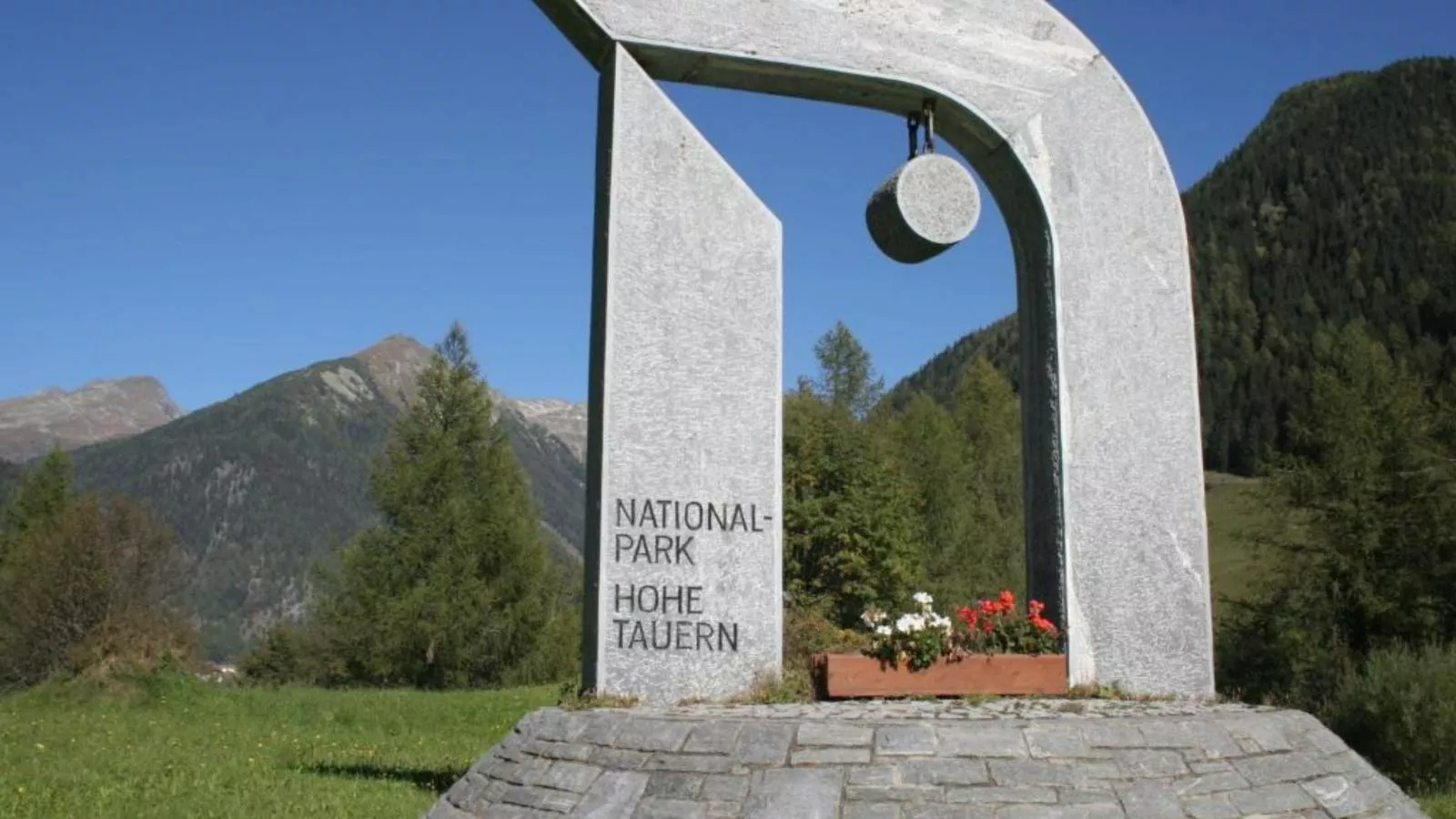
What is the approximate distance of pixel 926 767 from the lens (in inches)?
202

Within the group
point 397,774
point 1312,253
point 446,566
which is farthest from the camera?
point 1312,253

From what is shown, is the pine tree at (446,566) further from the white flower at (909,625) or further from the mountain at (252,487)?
the mountain at (252,487)

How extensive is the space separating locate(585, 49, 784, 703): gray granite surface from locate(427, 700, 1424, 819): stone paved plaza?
646mm

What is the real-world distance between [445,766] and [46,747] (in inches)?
152

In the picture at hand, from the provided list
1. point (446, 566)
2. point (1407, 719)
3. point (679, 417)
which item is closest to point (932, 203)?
point (679, 417)

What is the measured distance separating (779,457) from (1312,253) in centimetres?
7870

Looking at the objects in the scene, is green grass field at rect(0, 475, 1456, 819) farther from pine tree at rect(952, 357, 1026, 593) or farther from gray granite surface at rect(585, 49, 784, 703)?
pine tree at rect(952, 357, 1026, 593)

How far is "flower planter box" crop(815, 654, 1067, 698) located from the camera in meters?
6.55

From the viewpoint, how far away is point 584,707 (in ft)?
20.8

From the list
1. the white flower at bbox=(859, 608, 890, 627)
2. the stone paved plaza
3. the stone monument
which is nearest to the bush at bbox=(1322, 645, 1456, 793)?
the stone monument

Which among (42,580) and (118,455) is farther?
(118,455)

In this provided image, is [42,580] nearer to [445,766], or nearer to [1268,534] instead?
[445,766]

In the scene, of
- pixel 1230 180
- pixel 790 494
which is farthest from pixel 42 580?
pixel 1230 180

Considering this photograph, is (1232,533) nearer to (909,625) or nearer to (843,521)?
(843,521)
